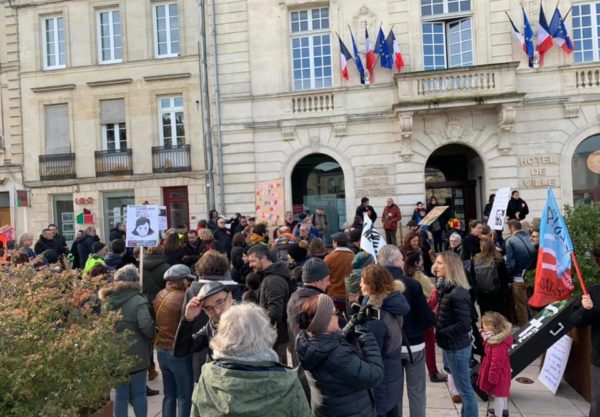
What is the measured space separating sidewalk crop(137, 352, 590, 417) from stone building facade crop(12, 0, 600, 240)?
9896 mm

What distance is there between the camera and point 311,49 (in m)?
16.1

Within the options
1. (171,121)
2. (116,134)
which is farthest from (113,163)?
(171,121)

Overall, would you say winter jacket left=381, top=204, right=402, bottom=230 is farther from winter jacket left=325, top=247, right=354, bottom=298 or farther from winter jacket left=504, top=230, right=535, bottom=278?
winter jacket left=325, top=247, right=354, bottom=298

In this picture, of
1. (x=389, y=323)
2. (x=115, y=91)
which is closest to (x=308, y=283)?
(x=389, y=323)

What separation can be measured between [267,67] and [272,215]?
4926 mm

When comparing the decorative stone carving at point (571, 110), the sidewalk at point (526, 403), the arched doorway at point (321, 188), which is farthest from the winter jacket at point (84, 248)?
the decorative stone carving at point (571, 110)

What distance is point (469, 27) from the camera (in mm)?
15211

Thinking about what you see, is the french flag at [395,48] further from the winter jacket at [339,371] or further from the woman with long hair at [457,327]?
the winter jacket at [339,371]

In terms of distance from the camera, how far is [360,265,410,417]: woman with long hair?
3686 mm

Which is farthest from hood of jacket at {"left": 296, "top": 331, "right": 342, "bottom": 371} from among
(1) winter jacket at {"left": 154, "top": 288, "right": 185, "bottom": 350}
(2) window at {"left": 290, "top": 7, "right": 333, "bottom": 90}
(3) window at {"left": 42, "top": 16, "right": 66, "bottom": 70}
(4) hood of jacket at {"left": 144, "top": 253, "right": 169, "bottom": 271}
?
(3) window at {"left": 42, "top": 16, "right": 66, "bottom": 70}

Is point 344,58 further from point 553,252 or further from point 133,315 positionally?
point 133,315

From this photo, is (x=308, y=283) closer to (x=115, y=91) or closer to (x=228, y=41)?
(x=228, y=41)

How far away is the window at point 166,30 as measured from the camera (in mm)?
17672

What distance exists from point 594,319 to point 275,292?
2776 millimetres
